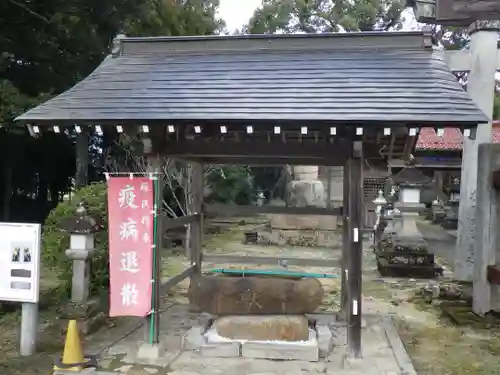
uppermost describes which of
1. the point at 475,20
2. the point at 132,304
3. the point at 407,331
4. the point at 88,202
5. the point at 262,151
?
the point at 475,20

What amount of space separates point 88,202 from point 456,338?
608cm

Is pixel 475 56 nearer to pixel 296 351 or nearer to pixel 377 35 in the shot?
pixel 377 35

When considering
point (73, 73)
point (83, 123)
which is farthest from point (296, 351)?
point (73, 73)

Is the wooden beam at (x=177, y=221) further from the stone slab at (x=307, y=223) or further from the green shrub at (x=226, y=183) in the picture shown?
the green shrub at (x=226, y=183)

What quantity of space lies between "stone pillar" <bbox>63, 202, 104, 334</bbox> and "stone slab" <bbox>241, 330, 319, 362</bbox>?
7.98ft

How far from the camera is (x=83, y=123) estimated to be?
5.57 m

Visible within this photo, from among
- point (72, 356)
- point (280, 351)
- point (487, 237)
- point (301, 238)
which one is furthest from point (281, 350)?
point (301, 238)

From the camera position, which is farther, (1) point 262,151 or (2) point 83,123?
(1) point 262,151

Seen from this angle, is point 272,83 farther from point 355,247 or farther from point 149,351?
point 149,351

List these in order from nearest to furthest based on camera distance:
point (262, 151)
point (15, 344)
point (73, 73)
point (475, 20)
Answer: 1. point (262, 151)
2. point (15, 344)
3. point (475, 20)
4. point (73, 73)

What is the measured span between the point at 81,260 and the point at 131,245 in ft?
4.64

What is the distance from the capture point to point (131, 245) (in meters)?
5.80

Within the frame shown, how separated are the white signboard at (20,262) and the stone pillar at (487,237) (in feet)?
22.9

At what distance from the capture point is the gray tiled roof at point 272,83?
17.8ft
